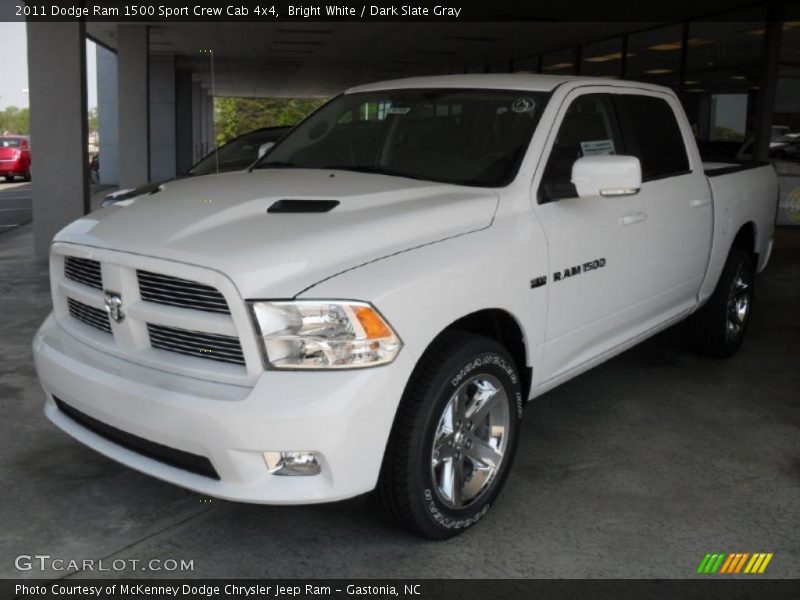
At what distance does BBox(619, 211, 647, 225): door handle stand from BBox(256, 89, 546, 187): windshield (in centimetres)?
70

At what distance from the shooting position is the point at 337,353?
2945mm

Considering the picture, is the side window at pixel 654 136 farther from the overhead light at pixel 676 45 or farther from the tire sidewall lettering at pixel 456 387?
the overhead light at pixel 676 45

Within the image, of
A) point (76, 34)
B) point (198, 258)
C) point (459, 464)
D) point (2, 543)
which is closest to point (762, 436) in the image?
point (459, 464)

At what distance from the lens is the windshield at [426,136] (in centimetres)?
405

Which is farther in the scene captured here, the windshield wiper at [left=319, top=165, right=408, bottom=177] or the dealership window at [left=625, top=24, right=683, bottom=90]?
the dealership window at [left=625, top=24, right=683, bottom=90]

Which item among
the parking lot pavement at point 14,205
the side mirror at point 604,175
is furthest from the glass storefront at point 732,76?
the parking lot pavement at point 14,205

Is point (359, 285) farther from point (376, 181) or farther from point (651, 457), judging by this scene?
point (651, 457)

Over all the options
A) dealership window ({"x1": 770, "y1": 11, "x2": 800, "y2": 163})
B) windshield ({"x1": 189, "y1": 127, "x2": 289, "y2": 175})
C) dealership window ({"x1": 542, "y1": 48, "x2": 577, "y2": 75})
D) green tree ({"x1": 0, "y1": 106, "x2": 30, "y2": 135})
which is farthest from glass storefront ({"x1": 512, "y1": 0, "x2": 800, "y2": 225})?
green tree ({"x1": 0, "y1": 106, "x2": 30, "y2": 135})

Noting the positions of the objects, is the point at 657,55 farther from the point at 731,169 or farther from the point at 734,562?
the point at 734,562

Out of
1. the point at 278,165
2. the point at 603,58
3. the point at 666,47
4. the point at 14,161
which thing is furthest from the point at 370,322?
the point at 14,161

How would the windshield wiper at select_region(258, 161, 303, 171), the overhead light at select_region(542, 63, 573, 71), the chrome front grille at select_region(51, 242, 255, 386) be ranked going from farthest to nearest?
the overhead light at select_region(542, 63, 573, 71) → the windshield wiper at select_region(258, 161, 303, 171) → the chrome front grille at select_region(51, 242, 255, 386)

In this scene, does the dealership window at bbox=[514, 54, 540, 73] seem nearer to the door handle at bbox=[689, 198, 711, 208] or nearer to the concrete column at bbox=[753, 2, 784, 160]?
the concrete column at bbox=[753, 2, 784, 160]

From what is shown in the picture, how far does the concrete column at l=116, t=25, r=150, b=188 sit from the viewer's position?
17.4 m

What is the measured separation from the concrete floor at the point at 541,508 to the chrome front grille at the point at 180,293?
983mm
